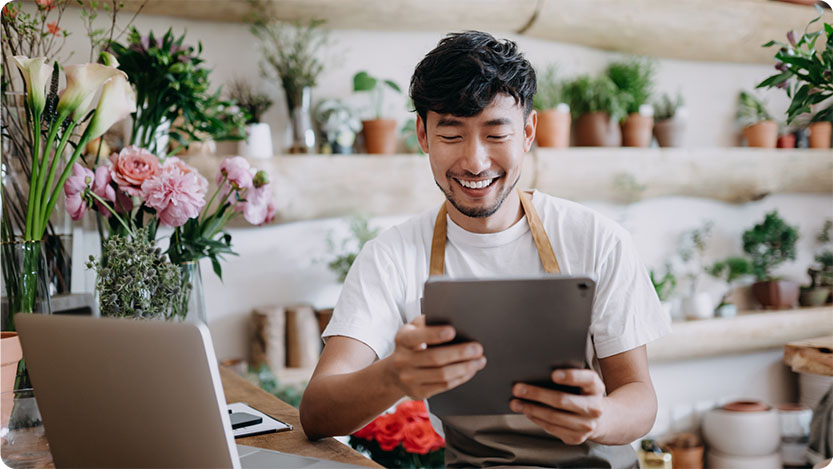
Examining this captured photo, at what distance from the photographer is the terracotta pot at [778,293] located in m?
3.77

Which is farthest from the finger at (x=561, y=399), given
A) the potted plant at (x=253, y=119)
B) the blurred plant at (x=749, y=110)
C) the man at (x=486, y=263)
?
the blurred plant at (x=749, y=110)

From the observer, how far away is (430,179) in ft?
9.75

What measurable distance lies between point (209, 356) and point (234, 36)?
224cm

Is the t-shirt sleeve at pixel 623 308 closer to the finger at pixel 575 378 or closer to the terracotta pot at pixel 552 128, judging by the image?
the finger at pixel 575 378

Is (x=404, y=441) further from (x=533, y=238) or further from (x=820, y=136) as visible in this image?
(x=820, y=136)

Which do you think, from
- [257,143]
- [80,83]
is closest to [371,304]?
[80,83]

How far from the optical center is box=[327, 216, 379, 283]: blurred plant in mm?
2908

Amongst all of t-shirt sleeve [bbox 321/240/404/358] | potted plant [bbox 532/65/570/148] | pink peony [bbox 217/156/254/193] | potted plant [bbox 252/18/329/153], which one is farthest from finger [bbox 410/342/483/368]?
potted plant [bbox 532/65/570/148]

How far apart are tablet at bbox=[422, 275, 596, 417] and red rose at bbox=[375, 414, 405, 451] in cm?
146

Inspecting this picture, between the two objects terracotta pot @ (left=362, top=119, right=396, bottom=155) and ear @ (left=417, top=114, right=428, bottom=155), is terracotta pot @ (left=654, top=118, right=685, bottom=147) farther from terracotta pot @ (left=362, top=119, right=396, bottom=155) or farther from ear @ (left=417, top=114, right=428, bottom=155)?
ear @ (left=417, top=114, right=428, bottom=155)

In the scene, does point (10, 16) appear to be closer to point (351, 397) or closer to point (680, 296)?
point (351, 397)

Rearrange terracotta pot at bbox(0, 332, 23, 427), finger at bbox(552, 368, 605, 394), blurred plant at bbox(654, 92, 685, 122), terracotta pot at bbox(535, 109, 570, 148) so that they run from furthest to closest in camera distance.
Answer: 1. blurred plant at bbox(654, 92, 685, 122)
2. terracotta pot at bbox(535, 109, 570, 148)
3. terracotta pot at bbox(0, 332, 23, 427)
4. finger at bbox(552, 368, 605, 394)

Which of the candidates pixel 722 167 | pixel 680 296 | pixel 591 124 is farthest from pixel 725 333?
pixel 591 124

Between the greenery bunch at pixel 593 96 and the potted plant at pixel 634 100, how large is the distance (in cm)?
7
